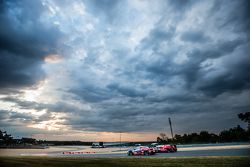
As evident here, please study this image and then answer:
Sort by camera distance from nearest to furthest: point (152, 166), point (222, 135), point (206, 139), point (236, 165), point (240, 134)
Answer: point (236, 165)
point (152, 166)
point (240, 134)
point (222, 135)
point (206, 139)

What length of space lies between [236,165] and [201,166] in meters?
2.49

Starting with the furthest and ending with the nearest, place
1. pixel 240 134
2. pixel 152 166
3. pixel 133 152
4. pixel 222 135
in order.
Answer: pixel 222 135 → pixel 240 134 → pixel 133 152 → pixel 152 166

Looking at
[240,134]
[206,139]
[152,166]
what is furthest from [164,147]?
[206,139]

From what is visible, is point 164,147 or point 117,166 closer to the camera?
point 117,166

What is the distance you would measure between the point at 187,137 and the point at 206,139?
11.8 m

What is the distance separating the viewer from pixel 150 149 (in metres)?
44.2

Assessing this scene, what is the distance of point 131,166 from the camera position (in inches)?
803

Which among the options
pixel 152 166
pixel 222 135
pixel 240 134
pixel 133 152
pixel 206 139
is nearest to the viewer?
pixel 152 166

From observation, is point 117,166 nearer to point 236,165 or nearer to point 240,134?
point 236,165

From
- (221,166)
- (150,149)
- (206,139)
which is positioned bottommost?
(221,166)

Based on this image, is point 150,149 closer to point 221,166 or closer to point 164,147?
point 164,147

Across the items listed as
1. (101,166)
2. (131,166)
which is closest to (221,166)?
(131,166)

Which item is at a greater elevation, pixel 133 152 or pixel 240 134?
pixel 240 134

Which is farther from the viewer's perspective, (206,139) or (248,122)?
(206,139)
